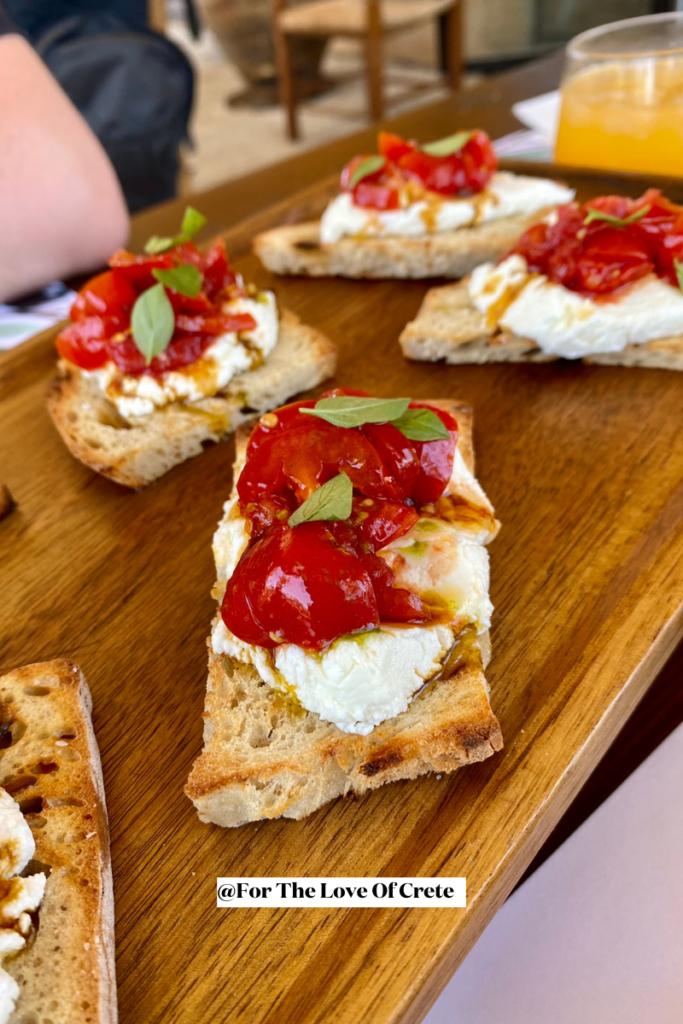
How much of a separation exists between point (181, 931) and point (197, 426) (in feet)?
4.43

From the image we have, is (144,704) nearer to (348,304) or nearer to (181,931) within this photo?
(181,931)

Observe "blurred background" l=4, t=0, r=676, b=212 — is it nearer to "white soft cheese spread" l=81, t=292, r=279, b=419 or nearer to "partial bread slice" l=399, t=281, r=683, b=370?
"white soft cheese spread" l=81, t=292, r=279, b=419

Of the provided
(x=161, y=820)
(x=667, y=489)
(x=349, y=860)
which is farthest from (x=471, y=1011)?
(x=667, y=489)

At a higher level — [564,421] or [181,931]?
[564,421]

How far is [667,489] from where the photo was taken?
2002 mm

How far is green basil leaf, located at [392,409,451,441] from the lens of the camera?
175cm

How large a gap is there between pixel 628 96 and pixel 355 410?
2.08 meters

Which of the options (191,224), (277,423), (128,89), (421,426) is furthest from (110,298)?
(128,89)

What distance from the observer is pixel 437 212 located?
9.53 feet

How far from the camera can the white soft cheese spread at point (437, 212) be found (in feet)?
9.55

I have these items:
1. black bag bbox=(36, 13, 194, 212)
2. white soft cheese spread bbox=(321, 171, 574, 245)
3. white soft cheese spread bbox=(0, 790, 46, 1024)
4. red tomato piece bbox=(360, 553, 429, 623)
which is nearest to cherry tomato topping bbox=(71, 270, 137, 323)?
white soft cheese spread bbox=(321, 171, 574, 245)

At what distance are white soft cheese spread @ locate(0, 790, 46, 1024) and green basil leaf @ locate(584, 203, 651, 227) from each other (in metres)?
2.06

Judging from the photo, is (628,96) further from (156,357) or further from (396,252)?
(156,357)

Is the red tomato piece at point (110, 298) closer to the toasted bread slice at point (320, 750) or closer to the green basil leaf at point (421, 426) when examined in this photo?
the green basil leaf at point (421, 426)
